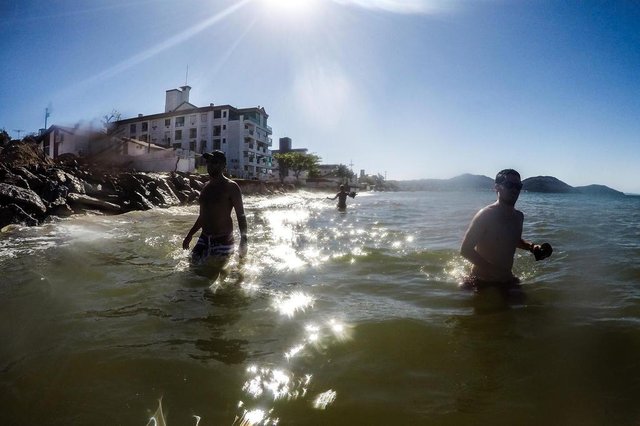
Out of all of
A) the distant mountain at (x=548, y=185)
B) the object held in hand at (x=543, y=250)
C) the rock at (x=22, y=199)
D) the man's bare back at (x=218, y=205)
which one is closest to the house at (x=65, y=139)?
the rock at (x=22, y=199)

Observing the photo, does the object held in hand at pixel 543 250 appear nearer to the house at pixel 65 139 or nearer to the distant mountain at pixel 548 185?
the house at pixel 65 139

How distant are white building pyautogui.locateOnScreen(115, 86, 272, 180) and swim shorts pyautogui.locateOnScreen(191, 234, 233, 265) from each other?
47626 mm

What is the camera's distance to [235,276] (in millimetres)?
4516

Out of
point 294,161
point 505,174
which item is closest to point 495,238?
point 505,174

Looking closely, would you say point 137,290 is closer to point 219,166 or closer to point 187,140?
point 219,166

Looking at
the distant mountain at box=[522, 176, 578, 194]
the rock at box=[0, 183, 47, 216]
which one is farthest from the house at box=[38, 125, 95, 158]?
the distant mountain at box=[522, 176, 578, 194]

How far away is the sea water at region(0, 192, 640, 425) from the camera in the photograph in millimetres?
1826

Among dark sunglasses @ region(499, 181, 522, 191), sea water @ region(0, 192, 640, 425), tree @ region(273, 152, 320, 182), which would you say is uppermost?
tree @ region(273, 152, 320, 182)

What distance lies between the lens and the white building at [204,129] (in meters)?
53.4

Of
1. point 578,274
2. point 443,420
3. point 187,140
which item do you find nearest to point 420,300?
point 443,420

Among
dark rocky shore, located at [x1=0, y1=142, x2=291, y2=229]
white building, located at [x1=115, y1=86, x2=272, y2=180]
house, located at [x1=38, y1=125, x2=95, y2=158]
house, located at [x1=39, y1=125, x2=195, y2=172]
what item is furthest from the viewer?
white building, located at [x1=115, y1=86, x2=272, y2=180]

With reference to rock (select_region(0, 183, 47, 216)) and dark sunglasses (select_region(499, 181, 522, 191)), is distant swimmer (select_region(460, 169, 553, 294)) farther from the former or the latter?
rock (select_region(0, 183, 47, 216))

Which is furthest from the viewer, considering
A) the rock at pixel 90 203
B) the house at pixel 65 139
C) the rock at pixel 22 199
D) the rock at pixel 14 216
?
the house at pixel 65 139

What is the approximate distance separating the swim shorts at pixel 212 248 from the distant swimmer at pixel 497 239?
3.49 m
